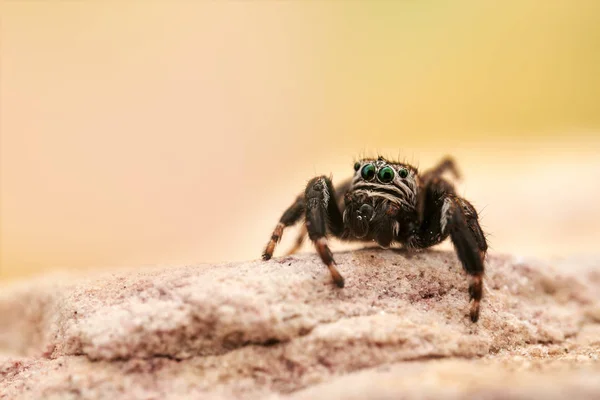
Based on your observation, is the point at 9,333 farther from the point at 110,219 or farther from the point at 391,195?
the point at 110,219

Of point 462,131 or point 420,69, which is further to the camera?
point 462,131

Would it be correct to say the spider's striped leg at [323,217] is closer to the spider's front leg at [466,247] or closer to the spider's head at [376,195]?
the spider's head at [376,195]

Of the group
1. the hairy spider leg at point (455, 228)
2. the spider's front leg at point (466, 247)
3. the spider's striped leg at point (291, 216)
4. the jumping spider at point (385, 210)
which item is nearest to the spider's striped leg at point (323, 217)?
the jumping spider at point (385, 210)

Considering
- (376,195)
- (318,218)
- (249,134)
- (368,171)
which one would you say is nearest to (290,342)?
(318,218)

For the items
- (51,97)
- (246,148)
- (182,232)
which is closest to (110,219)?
(182,232)

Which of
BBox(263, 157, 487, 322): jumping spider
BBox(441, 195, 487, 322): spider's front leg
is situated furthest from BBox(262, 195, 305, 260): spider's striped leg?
BBox(441, 195, 487, 322): spider's front leg

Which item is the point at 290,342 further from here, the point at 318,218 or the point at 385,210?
the point at 385,210

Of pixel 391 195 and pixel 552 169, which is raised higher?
pixel 391 195
